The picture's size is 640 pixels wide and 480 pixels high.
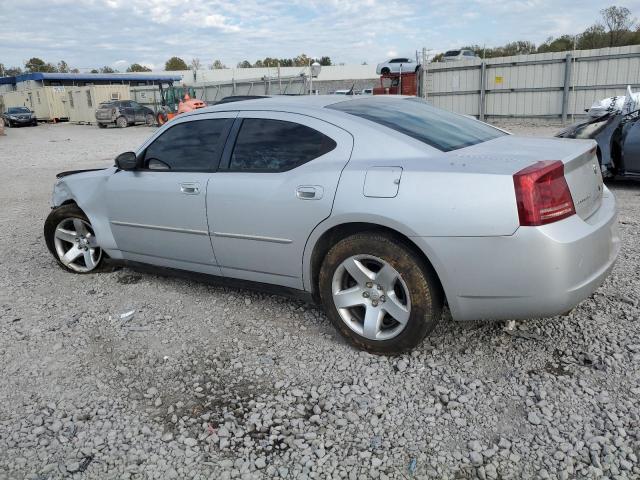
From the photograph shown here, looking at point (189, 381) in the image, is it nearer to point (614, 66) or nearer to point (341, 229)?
point (341, 229)

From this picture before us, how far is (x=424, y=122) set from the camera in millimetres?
3721

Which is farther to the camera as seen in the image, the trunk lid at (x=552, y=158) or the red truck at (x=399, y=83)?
the red truck at (x=399, y=83)

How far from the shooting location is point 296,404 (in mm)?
2984

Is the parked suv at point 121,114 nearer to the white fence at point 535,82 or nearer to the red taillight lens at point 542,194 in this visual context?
the white fence at point 535,82

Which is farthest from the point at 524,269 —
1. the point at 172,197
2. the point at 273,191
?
the point at 172,197

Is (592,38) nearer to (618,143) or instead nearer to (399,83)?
(399,83)

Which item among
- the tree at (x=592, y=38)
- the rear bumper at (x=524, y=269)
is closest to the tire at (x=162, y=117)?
the tree at (x=592, y=38)

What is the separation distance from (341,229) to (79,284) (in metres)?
2.86

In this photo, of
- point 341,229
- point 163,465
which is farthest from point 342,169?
point 163,465

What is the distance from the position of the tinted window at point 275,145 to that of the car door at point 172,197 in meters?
0.19

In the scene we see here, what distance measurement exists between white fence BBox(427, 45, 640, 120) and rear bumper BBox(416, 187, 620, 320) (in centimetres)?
1836

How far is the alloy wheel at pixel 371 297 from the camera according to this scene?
3.22 m

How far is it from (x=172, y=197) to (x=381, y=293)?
1827 mm

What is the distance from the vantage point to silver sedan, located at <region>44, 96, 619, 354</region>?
286 centimetres
